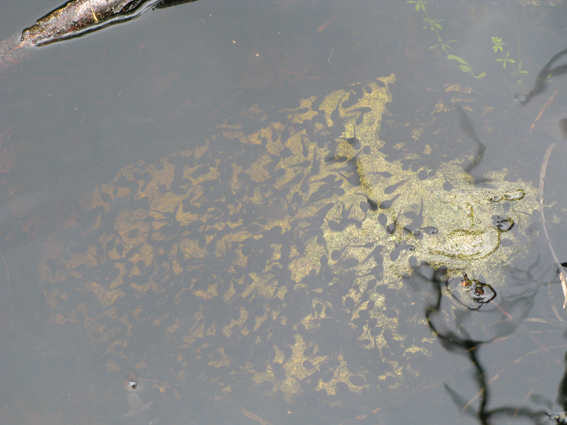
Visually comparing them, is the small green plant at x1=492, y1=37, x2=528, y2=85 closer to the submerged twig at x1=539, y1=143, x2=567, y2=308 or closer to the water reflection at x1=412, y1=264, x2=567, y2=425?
the submerged twig at x1=539, y1=143, x2=567, y2=308

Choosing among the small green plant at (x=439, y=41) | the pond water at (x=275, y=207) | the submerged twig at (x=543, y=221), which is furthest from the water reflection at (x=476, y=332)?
the small green plant at (x=439, y=41)

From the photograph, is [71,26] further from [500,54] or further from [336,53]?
[500,54]

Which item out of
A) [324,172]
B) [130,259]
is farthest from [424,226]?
[130,259]

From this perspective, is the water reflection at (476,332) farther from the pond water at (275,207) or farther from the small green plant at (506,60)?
the small green plant at (506,60)

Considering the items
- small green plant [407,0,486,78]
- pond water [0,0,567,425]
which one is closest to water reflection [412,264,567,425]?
pond water [0,0,567,425]

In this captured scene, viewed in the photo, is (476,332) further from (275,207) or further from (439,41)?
(439,41)
